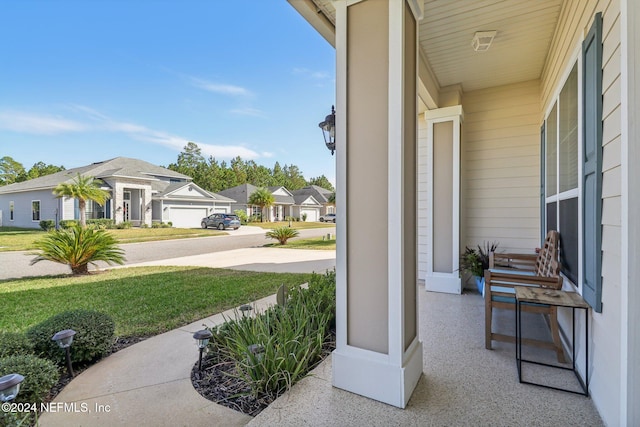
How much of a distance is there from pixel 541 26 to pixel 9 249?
1496 cm

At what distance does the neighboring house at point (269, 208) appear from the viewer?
3036 centimetres

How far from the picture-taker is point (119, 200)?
1881cm

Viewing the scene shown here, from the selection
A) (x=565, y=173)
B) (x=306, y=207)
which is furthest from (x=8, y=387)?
(x=306, y=207)

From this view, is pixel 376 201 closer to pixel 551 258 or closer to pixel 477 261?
pixel 551 258

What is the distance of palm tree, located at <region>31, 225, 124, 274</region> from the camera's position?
614cm

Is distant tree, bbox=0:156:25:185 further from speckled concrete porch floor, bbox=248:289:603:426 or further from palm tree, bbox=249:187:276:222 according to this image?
speckled concrete porch floor, bbox=248:289:603:426

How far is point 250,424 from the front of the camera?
1600 mm

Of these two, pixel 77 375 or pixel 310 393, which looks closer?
pixel 310 393

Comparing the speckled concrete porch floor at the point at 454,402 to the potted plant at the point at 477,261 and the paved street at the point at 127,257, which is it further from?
the paved street at the point at 127,257

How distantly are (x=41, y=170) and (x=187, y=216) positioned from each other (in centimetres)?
2270

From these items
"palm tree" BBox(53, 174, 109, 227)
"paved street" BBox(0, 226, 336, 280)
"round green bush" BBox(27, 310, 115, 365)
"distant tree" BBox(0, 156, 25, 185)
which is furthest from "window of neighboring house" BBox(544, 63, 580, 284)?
"distant tree" BBox(0, 156, 25, 185)

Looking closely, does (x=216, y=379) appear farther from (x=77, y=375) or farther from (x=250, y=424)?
(x=77, y=375)

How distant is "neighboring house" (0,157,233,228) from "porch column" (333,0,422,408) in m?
21.0

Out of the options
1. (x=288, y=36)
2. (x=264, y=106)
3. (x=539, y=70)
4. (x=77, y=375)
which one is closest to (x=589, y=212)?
(x=539, y=70)
